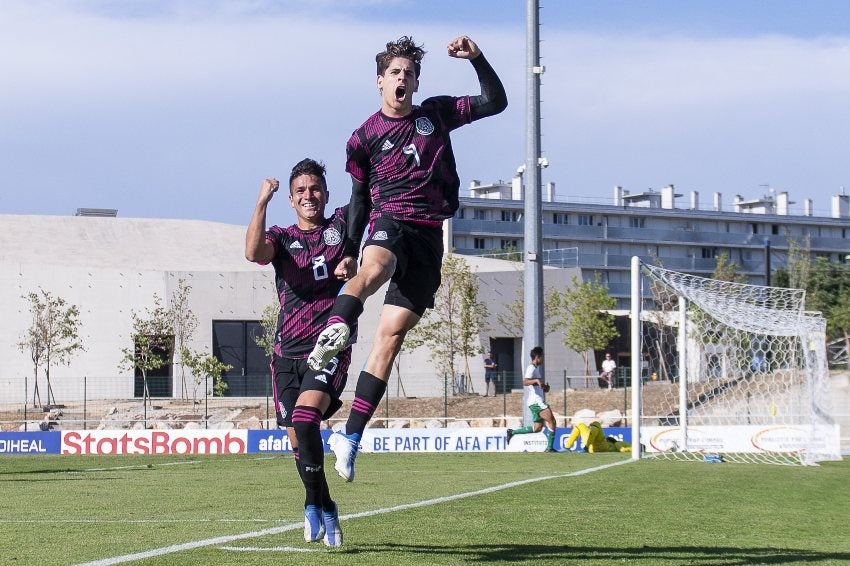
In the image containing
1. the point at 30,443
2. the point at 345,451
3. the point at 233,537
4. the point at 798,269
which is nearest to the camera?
the point at 345,451

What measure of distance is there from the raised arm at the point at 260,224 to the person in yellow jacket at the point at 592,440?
58.0ft

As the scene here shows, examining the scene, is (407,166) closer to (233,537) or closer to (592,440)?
(233,537)

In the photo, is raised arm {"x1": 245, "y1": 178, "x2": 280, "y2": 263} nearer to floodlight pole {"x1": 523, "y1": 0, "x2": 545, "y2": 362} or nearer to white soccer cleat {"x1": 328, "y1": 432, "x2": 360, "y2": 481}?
white soccer cleat {"x1": 328, "y1": 432, "x2": 360, "y2": 481}

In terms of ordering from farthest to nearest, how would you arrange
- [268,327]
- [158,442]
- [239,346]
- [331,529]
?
1. [239,346]
2. [268,327]
3. [158,442]
4. [331,529]

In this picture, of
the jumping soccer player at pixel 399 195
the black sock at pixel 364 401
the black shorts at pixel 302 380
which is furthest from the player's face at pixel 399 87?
the black sock at pixel 364 401

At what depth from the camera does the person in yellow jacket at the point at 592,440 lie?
79.9 feet

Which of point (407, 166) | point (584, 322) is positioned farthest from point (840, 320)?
point (407, 166)

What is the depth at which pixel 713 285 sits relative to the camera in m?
22.9

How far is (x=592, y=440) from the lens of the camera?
24406 millimetres

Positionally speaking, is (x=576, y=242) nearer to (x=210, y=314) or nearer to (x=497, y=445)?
(x=210, y=314)

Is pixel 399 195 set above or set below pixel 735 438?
above

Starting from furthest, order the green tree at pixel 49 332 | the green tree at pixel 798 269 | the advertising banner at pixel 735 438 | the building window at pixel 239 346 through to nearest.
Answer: the green tree at pixel 798 269 < the building window at pixel 239 346 < the green tree at pixel 49 332 < the advertising banner at pixel 735 438

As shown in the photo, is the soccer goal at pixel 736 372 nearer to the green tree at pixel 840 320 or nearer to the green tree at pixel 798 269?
the green tree at pixel 840 320

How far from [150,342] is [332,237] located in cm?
4699
